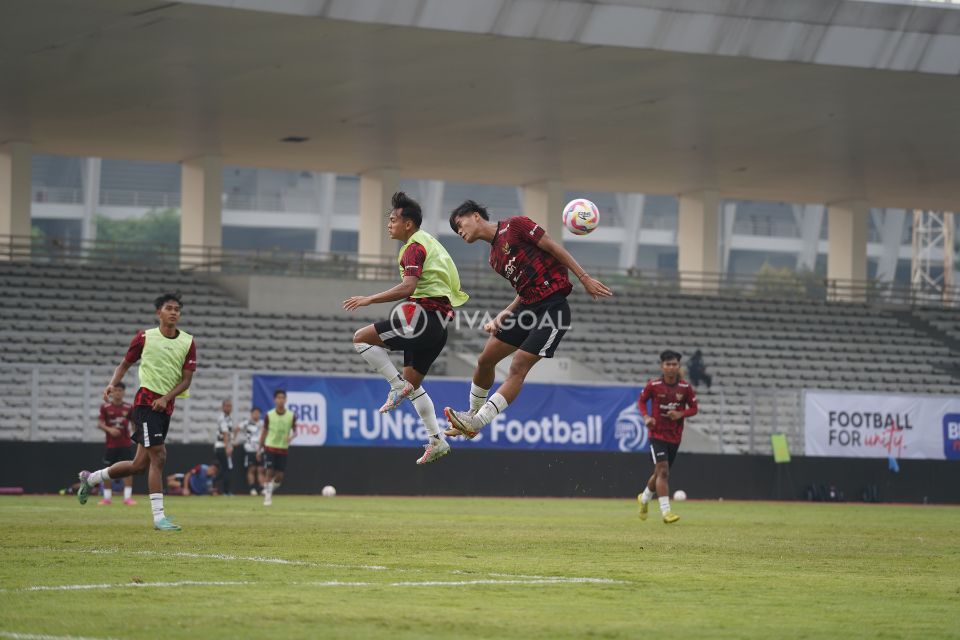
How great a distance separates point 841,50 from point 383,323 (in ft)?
69.2

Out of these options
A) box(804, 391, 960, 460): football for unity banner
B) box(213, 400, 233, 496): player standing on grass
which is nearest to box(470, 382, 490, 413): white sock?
box(213, 400, 233, 496): player standing on grass

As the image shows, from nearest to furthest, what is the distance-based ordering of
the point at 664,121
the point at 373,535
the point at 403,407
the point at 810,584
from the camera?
1. the point at 810,584
2. the point at 373,535
3. the point at 403,407
4. the point at 664,121

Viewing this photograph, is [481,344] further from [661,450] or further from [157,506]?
[157,506]

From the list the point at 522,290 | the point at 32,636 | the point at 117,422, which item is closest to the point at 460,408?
the point at 117,422

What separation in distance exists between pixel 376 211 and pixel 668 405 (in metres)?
27.8

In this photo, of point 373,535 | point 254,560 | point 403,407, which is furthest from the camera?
point 403,407

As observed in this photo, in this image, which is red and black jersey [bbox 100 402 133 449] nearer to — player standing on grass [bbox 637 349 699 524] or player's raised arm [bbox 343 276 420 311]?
player standing on grass [bbox 637 349 699 524]

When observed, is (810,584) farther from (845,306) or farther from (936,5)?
(845,306)

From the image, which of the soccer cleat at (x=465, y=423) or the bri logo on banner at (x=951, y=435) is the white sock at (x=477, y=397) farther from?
the bri logo on banner at (x=951, y=435)

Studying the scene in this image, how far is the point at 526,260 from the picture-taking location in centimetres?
1373

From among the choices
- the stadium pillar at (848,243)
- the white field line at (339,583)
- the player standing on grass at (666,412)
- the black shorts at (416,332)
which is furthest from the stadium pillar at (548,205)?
the white field line at (339,583)

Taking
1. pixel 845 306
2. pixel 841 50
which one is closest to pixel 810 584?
pixel 841 50

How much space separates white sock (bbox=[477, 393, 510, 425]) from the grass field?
1167 millimetres

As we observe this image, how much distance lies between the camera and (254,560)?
11.4 metres
